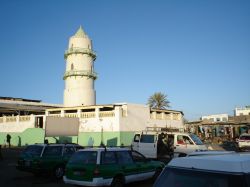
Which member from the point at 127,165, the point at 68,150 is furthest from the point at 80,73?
the point at 127,165

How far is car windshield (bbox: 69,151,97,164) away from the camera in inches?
430

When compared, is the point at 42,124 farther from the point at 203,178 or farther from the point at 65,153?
the point at 203,178

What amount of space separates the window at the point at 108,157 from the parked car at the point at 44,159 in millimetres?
4815

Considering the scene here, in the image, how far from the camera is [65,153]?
16.1m

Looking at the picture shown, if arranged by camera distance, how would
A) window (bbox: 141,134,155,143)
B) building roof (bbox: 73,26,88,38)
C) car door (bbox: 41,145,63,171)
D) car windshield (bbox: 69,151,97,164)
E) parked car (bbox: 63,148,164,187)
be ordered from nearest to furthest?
parked car (bbox: 63,148,164,187), car windshield (bbox: 69,151,97,164), car door (bbox: 41,145,63,171), window (bbox: 141,134,155,143), building roof (bbox: 73,26,88,38)

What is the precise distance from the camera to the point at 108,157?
1124 cm

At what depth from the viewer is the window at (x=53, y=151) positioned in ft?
50.3

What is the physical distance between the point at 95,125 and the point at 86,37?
22.8 m

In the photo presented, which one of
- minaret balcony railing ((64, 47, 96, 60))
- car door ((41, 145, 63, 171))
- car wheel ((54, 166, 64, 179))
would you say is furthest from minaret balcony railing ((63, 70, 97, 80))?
car wheel ((54, 166, 64, 179))

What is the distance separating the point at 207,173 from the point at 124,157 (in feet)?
27.6

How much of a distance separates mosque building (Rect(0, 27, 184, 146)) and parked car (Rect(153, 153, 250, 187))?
23179mm

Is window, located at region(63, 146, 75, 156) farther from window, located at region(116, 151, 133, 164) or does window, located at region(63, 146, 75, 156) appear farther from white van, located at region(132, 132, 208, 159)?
white van, located at region(132, 132, 208, 159)

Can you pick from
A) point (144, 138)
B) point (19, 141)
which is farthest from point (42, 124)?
point (144, 138)

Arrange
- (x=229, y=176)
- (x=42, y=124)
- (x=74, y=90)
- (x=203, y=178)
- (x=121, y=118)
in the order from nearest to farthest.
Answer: (x=229, y=176) < (x=203, y=178) < (x=121, y=118) < (x=42, y=124) < (x=74, y=90)
